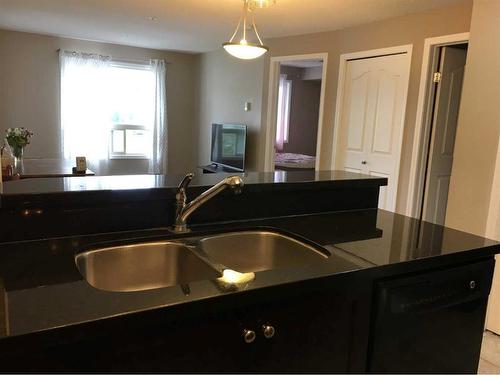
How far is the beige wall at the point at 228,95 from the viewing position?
5.47 m

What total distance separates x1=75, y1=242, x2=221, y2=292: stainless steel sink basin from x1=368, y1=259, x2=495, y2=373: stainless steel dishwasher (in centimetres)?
57

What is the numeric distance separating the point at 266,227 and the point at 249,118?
412 cm

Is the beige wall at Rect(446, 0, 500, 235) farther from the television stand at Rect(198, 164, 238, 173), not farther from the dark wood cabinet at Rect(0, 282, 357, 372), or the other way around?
the television stand at Rect(198, 164, 238, 173)

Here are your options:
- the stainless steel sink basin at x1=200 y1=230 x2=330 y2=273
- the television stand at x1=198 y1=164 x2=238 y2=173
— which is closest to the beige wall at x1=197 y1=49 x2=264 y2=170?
the television stand at x1=198 y1=164 x2=238 y2=173

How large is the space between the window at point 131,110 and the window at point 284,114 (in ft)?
10.5

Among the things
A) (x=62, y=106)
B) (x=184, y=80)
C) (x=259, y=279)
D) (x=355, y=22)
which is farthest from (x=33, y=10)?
(x=259, y=279)

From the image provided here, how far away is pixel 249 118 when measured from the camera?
561cm

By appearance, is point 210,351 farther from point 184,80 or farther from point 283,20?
point 184,80

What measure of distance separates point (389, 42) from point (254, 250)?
10.2ft

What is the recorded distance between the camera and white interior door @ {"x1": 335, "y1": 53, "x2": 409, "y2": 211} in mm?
3896

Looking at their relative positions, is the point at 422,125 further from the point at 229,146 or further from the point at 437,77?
the point at 229,146

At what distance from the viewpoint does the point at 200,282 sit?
103 centimetres

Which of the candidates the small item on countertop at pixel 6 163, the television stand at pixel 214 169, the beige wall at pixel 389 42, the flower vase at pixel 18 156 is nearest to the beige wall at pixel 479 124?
the beige wall at pixel 389 42

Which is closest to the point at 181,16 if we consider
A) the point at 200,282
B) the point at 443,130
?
the point at 443,130
